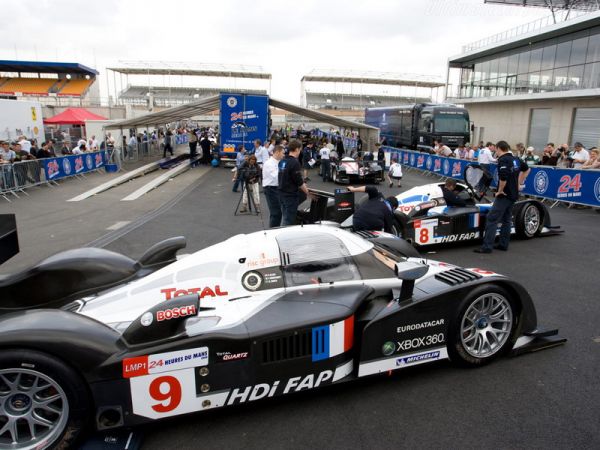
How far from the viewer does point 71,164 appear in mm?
17609

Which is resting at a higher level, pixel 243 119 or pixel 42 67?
pixel 42 67

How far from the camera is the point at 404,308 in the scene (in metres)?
3.64

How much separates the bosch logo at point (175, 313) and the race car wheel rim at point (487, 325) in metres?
2.36

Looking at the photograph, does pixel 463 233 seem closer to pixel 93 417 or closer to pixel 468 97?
pixel 93 417

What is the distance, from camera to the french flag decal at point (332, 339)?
3.36m

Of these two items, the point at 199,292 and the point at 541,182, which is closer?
the point at 199,292

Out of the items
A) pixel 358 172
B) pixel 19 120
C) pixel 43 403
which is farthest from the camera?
pixel 19 120

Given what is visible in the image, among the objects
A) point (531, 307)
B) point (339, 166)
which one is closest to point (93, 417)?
point (531, 307)

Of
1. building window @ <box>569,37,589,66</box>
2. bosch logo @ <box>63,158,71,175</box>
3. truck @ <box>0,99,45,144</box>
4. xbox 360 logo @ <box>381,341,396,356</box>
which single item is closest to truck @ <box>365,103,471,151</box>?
building window @ <box>569,37,589,66</box>

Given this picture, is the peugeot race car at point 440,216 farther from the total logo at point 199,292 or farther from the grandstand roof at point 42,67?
the grandstand roof at point 42,67

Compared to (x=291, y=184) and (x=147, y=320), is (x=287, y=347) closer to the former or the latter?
(x=147, y=320)

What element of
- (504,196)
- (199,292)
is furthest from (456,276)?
(504,196)

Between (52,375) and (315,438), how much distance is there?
1813 mm

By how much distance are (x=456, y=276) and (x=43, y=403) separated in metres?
3.44
